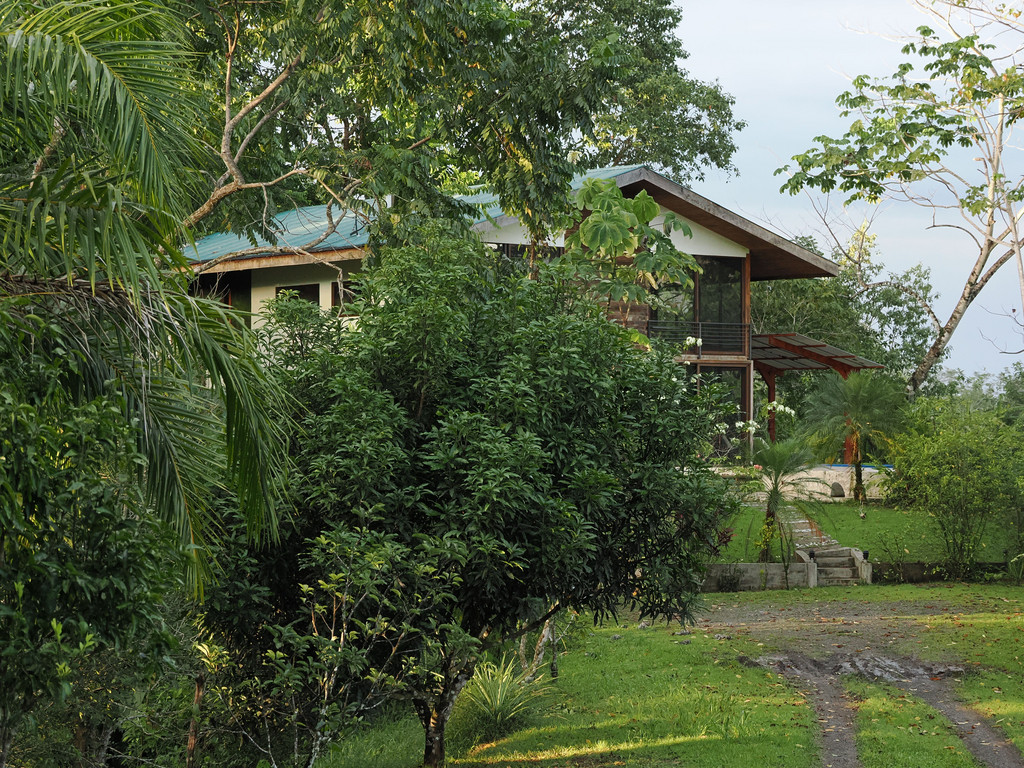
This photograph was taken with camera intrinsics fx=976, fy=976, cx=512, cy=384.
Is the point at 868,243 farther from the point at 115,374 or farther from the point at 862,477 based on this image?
the point at 115,374

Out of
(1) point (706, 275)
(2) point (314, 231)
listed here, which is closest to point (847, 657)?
(2) point (314, 231)

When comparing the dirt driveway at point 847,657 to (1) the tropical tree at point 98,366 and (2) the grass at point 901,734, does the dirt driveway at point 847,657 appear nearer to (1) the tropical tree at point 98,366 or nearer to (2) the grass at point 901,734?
(2) the grass at point 901,734

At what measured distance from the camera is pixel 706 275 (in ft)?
86.0

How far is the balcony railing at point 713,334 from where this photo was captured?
26.0 metres

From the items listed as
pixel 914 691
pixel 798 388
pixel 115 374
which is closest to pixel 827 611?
pixel 914 691

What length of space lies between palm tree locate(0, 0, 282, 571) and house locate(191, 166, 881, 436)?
49.5ft

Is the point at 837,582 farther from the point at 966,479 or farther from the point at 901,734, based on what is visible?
the point at 901,734

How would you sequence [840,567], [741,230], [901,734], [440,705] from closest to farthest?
[440,705] < [901,734] < [840,567] < [741,230]

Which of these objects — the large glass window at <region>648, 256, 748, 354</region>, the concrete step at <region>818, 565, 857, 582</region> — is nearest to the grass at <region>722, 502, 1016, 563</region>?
the concrete step at <region>818, 565, 857, 582</region>

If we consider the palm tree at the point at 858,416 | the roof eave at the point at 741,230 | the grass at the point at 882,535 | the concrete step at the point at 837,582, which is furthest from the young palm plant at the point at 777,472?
the roof eave at the point at 741,230

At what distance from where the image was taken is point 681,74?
34906 mm

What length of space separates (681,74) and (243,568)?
31751 mm

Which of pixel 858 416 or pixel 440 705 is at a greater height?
pixel 858 416

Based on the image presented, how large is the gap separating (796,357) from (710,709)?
2063 cm
